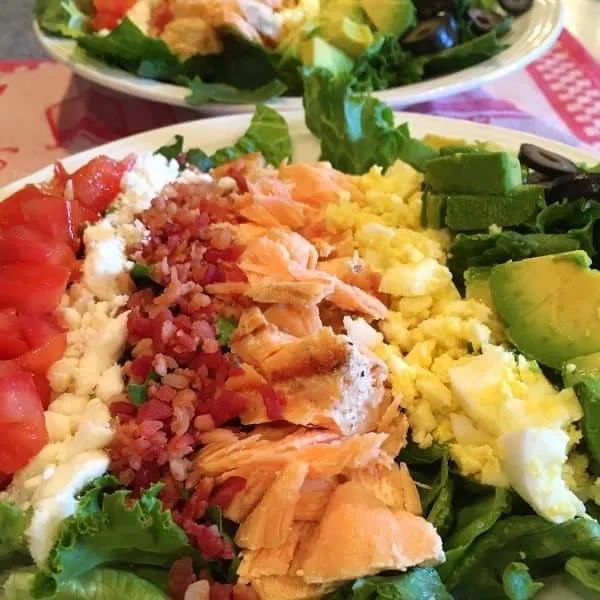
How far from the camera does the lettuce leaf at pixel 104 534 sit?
155 centimetres

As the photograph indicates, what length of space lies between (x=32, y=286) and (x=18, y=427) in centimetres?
39

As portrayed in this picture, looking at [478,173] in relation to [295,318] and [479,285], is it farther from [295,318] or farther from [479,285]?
[295,318]

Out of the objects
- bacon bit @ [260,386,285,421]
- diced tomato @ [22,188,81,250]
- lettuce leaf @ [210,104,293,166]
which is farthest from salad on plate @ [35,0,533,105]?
bacon bit @ [260,386,285,421]

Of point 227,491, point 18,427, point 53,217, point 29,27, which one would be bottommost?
point 29,27

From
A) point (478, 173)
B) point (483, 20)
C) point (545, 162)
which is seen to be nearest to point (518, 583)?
point (478, 173)

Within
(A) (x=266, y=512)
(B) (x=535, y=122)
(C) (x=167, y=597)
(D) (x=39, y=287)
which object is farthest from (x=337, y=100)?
(C) (x=167, y=597)

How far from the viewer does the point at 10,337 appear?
188 centimetres

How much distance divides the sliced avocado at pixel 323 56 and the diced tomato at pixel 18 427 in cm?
185

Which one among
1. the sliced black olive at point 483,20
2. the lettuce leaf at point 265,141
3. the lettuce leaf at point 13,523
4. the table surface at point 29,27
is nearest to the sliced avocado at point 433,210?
the lettuce leaf at point 265,141

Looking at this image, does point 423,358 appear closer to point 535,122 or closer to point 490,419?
point 490,419

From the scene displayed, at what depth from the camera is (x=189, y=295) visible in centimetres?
201

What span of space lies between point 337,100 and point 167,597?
1753 mm

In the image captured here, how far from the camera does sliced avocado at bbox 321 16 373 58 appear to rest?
331 cm

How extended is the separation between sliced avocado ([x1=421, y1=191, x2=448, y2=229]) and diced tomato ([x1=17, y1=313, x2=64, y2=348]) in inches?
41.3
